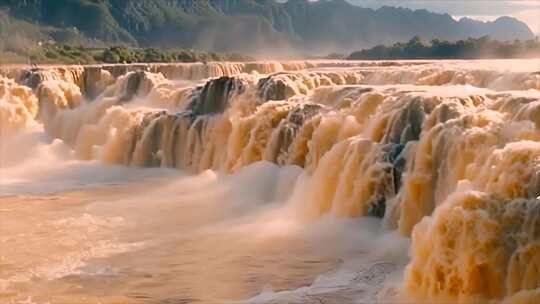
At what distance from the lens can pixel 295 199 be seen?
54.1 feet

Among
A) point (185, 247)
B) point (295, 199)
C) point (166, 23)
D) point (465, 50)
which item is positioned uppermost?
point (166, 23)

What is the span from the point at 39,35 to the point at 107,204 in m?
112

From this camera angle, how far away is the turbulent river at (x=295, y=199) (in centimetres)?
981

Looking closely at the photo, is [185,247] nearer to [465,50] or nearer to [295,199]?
[295,199]

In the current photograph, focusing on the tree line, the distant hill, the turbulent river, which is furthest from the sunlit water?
the distant hill

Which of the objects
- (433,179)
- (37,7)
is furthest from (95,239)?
(37,7)

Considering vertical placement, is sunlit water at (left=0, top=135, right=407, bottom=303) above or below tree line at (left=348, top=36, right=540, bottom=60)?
below

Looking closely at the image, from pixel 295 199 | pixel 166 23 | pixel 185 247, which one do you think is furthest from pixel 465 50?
pixel 166 23

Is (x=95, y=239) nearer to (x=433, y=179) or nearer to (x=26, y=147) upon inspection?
(x=433, y=179)

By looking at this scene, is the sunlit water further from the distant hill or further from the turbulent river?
the distant hill

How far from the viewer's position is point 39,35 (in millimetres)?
123875

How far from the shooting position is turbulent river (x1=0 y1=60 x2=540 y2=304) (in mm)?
9812

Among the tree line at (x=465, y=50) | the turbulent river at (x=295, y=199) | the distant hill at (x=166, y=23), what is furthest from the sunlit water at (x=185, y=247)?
the distant hill at (x=166, y=23)

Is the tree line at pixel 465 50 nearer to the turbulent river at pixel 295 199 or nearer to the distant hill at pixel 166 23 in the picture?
the turbulent river at pixel 295 199
